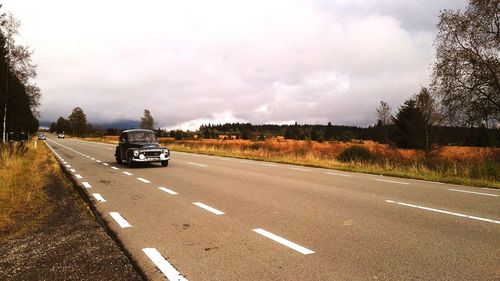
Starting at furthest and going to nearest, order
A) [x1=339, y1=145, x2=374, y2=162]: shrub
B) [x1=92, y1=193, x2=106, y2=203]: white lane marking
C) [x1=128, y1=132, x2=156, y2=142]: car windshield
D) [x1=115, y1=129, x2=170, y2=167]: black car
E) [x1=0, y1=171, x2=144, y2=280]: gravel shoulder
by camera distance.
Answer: [x1=339, y1=145, x2=374, y2=162]: shrub
[x1=128, y1=132, x2=156, y2=142]: car windshield
[x1=115, y1=129, x2=170, y2=167]: black car
[x1=92, y1=193, x2=106, y2=203]: white lane marking
[x1=0, y1=171, x2=144, y2=280]: gravel shoulder

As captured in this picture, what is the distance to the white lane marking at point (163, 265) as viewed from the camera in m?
4.06

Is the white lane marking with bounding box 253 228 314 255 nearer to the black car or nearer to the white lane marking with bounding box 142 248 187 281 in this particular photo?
the white lane marking with bounding box 142 248 187 281

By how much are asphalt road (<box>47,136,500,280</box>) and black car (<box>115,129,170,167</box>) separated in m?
6.40

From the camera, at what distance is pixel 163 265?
14.5 feet

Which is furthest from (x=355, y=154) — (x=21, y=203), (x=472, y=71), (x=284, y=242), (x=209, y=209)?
(x=284, y=242)

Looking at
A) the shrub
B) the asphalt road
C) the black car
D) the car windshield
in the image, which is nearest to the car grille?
the black car

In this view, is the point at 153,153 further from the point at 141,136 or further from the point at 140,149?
the point at 141,136

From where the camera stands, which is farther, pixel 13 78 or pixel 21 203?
pixel 13 78

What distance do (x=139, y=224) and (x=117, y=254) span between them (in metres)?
1.72

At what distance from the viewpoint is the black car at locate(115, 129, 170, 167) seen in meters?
17.2

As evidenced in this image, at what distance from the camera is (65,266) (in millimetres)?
4422

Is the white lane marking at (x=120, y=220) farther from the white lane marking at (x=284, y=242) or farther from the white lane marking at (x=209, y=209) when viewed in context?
the white lane marking at (x=284, y=242)

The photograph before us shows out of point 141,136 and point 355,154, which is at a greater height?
point 141,136

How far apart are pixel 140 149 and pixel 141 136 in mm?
1790
